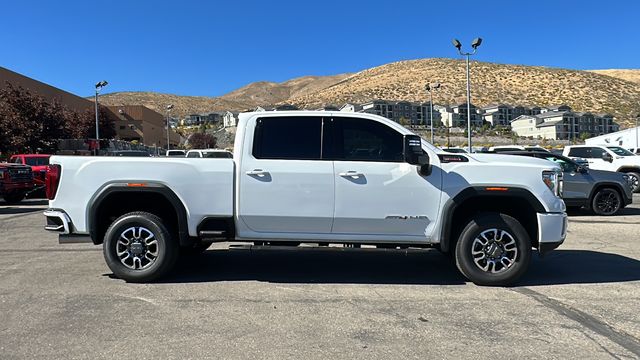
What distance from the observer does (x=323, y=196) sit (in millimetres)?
6094

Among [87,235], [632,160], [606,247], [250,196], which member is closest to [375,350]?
[250,196]

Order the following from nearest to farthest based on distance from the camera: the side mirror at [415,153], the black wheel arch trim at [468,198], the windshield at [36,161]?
the side mirror at [415,153] → the black wheel arch trim at [468,198] → the windshield at [36,161]

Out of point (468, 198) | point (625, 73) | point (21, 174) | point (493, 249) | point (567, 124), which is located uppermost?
point (625, 73)

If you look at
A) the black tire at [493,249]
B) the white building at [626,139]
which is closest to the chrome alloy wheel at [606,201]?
the black tire at [493,249]

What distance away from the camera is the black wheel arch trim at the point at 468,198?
6062 mm

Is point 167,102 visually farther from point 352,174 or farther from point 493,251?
point 493,251

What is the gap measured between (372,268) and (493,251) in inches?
69.5

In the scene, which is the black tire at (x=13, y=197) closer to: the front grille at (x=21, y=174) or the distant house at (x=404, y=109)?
the front grille at (x=21, y=174)

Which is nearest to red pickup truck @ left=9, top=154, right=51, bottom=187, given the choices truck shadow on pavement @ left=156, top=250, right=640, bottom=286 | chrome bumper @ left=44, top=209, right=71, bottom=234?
truck shadow on pavement @ left=156, top=250, right=640, bottom=286

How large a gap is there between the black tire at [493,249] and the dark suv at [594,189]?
7924 millimetres

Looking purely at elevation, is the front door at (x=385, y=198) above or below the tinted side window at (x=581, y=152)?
below

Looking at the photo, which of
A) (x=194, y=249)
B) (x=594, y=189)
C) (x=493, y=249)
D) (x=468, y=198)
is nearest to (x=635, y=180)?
(x=594, y=189)

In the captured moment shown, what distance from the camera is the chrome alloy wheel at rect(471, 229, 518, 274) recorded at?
20.2ft

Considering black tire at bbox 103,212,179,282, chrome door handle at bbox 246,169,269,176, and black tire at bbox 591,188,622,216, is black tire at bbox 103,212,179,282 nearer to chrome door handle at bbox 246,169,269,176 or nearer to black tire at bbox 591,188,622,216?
chrome door handle at bbox 246,169,269,176
